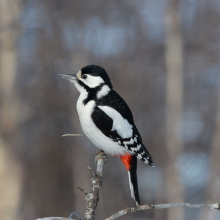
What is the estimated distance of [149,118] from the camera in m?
9.54

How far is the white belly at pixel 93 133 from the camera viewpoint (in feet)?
9.00

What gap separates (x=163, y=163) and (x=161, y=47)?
140 inches

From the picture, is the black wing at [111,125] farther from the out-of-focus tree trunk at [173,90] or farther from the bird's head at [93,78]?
the out-of-focus tree trunk at [173,90]

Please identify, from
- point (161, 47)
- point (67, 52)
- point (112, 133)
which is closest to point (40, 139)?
point (67, 52)

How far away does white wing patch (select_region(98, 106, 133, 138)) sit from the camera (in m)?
2.74

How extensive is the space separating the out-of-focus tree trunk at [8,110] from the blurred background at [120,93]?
0.24 metres

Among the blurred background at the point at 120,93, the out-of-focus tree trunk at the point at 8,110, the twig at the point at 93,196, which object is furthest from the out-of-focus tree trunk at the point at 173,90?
the twig at the point at 93,196

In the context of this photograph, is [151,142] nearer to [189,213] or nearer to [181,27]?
[189,213]

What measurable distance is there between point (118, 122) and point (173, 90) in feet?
18.2

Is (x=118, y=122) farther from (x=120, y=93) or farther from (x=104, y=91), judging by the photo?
(x=120, y=93)

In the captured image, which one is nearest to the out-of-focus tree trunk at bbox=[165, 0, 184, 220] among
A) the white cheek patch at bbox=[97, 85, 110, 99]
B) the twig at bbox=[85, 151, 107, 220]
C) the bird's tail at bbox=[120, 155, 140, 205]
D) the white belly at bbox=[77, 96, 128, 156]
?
the bird's tail at bbox=[120, 155, 140, 205]

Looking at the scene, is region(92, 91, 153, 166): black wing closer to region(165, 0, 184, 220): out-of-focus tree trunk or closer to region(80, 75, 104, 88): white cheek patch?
region(80, 75, 104, 88): white cheek patch

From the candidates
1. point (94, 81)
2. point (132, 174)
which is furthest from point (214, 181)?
point (94, 81)

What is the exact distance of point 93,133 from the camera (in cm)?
278
